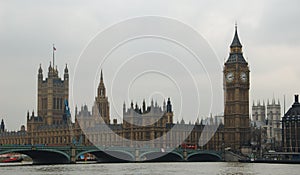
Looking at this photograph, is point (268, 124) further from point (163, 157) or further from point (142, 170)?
point (142, 170)

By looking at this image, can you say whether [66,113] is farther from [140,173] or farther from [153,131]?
[140,173]

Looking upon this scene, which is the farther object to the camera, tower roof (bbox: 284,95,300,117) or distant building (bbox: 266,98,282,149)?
distant building (bbox: 266,98,282,149)

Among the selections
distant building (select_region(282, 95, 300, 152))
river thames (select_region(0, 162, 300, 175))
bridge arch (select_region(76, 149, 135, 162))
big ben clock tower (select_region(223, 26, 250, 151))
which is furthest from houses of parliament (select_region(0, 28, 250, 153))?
river thames (select_region(0, 162, 300, 175))

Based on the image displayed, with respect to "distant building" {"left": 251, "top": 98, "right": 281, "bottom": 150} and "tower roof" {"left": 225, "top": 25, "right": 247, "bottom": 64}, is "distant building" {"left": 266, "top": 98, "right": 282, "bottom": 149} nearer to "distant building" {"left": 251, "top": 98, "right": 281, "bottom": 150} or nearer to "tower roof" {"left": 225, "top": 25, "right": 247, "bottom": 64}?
"distant building" {"left": 251, "top": 98, "right": 281, "bottom": 150}

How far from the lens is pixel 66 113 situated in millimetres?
141375

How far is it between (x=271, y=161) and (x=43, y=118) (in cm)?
6535

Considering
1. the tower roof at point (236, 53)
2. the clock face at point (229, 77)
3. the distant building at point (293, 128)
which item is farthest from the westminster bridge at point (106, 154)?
the tower roof at point (236, 53)

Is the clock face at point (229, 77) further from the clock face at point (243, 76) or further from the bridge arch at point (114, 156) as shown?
the bridge arch at point (114, 156)

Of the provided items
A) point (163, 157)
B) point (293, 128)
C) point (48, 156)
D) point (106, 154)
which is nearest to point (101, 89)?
point (293, 128)

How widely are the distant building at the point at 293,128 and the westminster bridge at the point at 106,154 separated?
19.1 m

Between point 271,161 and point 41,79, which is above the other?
point 41,79

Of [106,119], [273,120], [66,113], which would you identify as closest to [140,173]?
[106,119]

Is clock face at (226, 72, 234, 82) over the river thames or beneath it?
over

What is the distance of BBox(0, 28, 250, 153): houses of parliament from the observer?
11438cm
